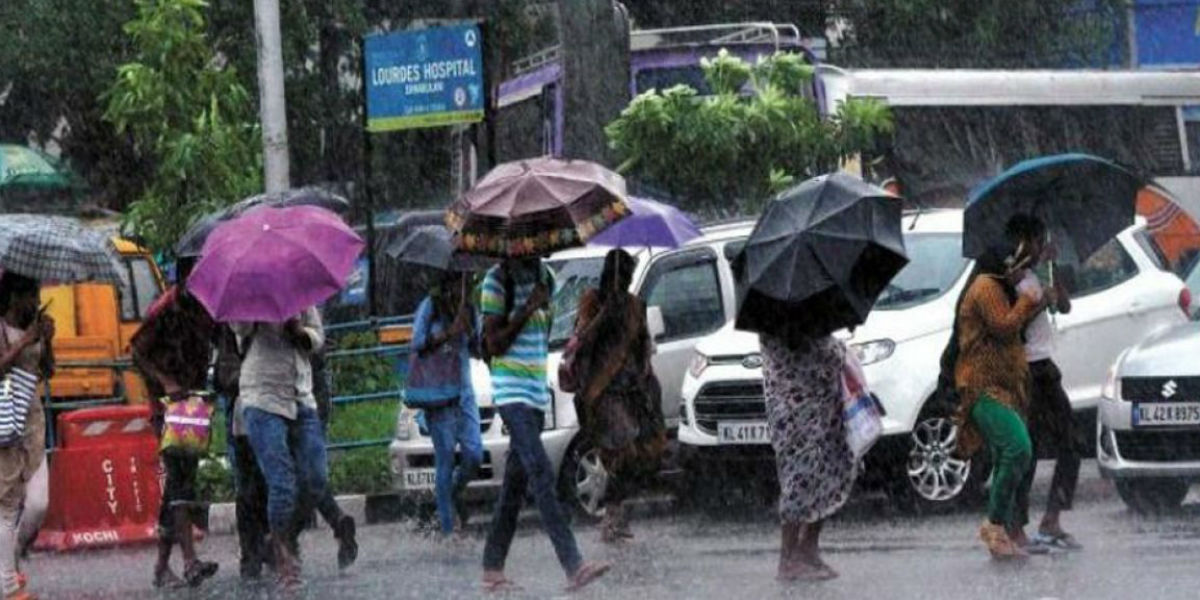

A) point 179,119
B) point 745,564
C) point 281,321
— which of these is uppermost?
point 179,119

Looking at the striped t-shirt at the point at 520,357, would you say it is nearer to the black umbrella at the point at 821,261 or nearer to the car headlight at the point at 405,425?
the black umbrella at the point at 821,261

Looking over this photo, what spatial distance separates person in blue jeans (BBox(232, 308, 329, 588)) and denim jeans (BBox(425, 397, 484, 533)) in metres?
2.44

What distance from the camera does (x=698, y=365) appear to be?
1541 cm

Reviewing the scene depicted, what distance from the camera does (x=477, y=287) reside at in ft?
58.2

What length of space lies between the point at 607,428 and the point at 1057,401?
271cm

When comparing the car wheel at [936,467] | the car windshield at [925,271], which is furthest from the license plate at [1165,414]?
the car windshield at [925,271]

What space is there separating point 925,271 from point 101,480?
527cm

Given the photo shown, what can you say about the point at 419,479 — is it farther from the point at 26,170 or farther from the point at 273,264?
the point at 26,170

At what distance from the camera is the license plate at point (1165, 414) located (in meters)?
13.9

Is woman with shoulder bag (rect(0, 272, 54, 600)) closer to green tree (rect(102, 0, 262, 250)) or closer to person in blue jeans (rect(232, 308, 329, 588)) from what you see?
person in blue jeans (rect(232, 308, 329, 588))

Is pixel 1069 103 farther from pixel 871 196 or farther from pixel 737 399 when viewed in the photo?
pixel 871 196

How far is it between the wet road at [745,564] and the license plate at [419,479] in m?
0.30

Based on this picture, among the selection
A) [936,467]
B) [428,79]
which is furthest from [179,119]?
[936,467]

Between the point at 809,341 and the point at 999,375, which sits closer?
the point at 809,341
